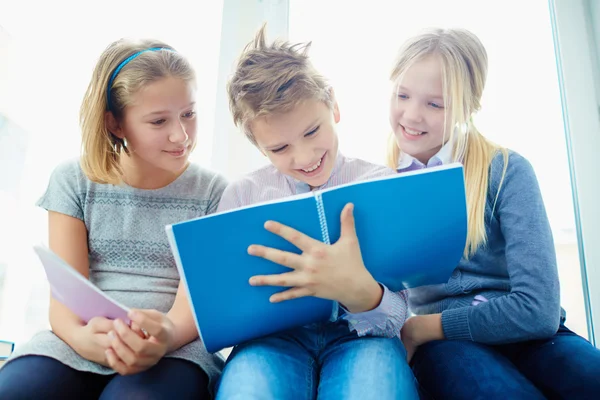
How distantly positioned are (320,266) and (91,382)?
47 cm

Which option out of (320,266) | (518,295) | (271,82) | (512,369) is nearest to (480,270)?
(518,295)

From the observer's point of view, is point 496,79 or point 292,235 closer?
point 292,235

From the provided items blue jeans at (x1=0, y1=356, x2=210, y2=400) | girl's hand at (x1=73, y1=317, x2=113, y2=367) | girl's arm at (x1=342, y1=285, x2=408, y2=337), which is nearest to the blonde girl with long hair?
girl's arm at (x1=342, y1=285, x2=408, y2=337)

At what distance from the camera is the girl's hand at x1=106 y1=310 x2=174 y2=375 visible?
729 millimetres

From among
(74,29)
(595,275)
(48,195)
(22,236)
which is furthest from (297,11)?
(595,275)

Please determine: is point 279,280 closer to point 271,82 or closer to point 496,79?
point 271,82

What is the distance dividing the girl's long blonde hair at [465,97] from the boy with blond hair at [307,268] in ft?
0.62

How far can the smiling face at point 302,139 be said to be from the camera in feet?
3.09

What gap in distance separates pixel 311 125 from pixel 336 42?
0.65 meters

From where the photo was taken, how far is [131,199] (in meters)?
1.08

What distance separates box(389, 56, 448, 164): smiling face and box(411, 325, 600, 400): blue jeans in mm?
453

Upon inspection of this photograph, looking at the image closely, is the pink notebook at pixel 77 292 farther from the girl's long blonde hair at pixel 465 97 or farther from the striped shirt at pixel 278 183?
the girl's long blonde hair at pixel 465 97

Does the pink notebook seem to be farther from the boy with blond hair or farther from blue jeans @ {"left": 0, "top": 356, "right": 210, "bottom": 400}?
the boy with blond hair

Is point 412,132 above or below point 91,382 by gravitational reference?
above
